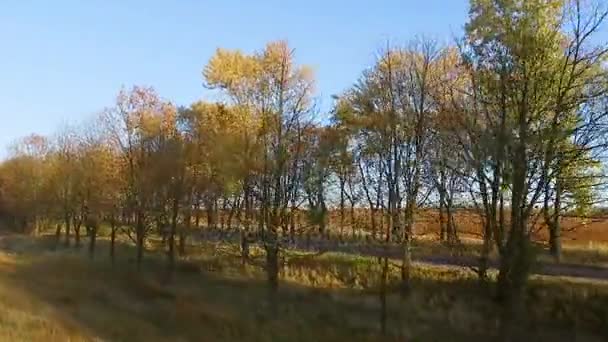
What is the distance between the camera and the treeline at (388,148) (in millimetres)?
15023

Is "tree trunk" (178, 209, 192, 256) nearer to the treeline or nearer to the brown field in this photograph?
the treeline

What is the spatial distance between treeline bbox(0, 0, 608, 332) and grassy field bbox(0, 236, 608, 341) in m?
2.12

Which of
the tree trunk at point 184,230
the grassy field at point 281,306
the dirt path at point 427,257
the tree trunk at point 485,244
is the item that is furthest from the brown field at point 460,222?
the tree trunk at point 184,230

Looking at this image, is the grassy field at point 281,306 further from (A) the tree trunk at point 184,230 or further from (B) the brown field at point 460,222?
(A) the tree trunk at point 184,230

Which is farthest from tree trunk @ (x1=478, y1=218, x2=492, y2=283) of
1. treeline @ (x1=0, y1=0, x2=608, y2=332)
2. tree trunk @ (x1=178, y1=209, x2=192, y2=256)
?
tree trunk @ (x1=178, y1=209, x2=192, y2=256)

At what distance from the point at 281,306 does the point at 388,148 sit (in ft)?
28.0

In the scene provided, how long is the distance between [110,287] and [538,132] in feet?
78.6

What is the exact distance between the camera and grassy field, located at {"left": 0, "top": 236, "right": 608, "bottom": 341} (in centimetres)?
2217

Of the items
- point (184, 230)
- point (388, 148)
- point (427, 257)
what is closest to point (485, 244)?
point (388, 148)

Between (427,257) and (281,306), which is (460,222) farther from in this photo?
(281,306)

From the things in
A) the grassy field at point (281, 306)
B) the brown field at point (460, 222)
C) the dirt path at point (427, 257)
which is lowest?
the grassy field at point (281, 306)

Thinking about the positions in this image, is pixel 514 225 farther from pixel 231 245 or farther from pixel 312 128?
pixel 231 245

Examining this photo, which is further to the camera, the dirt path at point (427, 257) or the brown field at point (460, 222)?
the dirt path at point (427, 257)

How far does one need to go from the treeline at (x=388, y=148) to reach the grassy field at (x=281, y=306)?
83.6 inches
